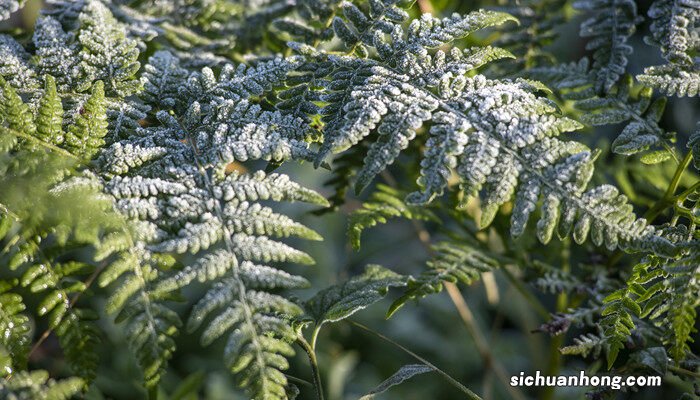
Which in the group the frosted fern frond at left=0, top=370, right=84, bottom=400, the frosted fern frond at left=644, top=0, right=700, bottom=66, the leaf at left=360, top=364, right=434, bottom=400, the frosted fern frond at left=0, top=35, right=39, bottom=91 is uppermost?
the frosted fern frond at left=644, top=0, right=700, bottom=66

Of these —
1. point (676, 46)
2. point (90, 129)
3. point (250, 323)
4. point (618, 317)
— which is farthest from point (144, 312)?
point (676, 46)

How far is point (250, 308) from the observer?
30.3 inches

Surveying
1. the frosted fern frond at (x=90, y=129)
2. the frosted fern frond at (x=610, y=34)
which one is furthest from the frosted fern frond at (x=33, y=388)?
the frosted fern frond at (x=610, y=34)

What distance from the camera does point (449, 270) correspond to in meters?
1.08

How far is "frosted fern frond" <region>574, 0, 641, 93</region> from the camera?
1.16m

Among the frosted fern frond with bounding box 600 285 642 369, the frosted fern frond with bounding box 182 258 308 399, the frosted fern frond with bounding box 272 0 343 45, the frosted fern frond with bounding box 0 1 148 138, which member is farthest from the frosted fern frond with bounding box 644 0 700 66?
the frosted fern frond with bounding box 0 1 148 138

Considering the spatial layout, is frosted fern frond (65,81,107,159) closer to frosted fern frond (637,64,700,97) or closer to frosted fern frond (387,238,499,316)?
frosted fern frond (387,238,499,316)

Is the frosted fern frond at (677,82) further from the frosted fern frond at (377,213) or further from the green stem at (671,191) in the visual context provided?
the frosted fern frond at (377,213)

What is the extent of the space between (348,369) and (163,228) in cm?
141

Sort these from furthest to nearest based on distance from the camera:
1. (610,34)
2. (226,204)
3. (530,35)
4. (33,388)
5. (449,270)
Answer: (530,35), (610,34), (449,270), (226,204), (33,388)

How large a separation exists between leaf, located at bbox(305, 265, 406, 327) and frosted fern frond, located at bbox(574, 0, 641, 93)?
550 millimetres

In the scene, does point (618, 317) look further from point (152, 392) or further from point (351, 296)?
point (152, 392)

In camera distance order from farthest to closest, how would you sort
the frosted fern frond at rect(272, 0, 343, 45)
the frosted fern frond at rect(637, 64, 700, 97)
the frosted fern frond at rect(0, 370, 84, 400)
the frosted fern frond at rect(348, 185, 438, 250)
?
the frosted fern frond at rect(272, 0, 343, 45)
the frosted fern frond at rect(348, 185, 438, 250)
the frosted fern frond at rect(637, 64, 700, 97)
the frosted fern frond at rect(0, 370, 84, 400)

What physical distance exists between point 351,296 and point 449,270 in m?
0.21
